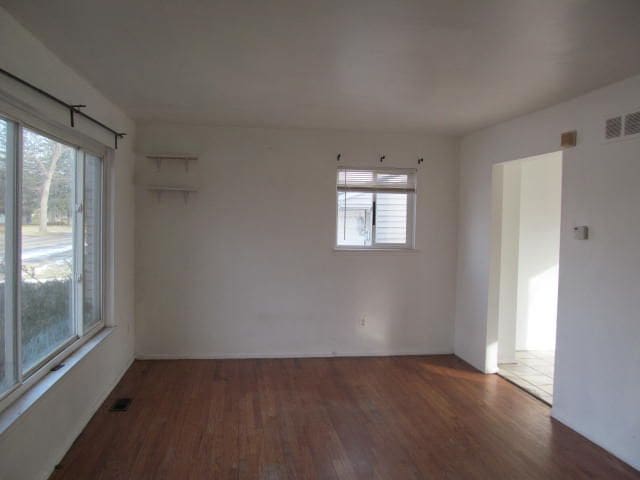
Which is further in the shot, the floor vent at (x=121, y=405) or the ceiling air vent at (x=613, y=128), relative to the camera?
the floor vent at (x=121, y=405)

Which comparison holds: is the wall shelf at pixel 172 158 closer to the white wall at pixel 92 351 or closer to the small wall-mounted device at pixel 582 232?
the white wall at pixel 92 351

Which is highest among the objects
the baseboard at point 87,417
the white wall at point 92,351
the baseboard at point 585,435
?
the white wall at point 92,351

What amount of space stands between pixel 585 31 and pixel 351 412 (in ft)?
9.66

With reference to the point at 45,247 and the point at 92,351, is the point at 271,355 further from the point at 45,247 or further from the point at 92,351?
the point at 45,247

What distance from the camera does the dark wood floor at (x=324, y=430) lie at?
2691mm

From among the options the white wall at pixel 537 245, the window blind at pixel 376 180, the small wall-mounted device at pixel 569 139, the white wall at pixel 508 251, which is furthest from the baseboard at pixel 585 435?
the window blind at pixel 376 180

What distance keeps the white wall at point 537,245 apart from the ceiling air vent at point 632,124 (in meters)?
2.24

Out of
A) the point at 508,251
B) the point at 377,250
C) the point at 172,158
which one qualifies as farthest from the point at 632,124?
the point at 172,158

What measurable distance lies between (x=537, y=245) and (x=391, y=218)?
178 centimetres

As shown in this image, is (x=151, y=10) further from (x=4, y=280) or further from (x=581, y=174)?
(x=581, y=174)

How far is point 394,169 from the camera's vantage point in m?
4.93

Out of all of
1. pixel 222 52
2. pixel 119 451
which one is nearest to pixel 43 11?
pixel 222 52

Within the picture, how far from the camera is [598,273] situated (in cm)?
305

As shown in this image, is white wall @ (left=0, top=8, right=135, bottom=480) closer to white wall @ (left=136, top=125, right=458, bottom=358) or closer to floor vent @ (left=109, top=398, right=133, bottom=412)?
floor vent @ (left=109, top=398, right=133, bottom=412)
